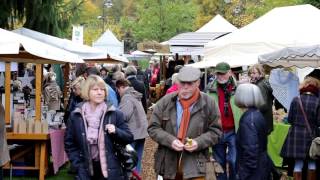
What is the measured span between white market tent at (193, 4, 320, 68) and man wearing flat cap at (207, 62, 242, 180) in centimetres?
208

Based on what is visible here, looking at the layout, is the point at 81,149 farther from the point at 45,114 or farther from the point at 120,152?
the point at 45,114

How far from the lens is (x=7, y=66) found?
10500 mm

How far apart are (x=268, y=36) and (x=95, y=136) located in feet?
18.8

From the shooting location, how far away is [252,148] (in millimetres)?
6051

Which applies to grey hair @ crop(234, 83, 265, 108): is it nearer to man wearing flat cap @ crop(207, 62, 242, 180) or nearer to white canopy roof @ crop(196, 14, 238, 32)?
man wearing flat cap @ crop(207, 62, 242, 180)

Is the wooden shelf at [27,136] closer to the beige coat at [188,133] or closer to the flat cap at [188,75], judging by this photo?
the beige coat at [188,133]

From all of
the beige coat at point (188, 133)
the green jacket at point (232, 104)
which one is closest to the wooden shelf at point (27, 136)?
the green jacket at point (232, 104)

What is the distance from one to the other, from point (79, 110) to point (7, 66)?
200 inches

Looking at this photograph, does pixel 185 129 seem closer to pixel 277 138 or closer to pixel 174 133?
pixel 174 133

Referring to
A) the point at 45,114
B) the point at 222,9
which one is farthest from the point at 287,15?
the point at 222,9

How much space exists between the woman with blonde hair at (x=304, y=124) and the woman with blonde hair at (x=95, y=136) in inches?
129

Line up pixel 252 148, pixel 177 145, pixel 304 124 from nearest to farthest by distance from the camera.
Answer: pixel 177 145, pixel 252 148, pixel 304 124

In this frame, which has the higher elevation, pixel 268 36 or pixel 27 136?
pixel 268 36

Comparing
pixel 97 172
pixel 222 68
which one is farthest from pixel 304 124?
pixel 97 172
